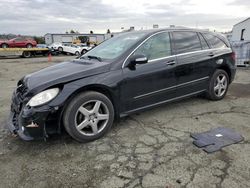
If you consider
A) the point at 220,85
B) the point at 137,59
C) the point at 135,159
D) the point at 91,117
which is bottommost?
the point at 135,159

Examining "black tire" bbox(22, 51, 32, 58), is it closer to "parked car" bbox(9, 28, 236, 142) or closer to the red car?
the red car

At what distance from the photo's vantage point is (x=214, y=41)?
477 centimetres

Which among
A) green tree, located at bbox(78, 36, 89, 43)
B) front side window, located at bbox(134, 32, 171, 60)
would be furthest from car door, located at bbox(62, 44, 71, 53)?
front side window, located at bbox(134, 32, 171, 60)

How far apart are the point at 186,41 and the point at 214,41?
2.89 ft

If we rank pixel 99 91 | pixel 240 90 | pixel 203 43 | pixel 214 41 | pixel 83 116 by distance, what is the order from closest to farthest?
pixel 83 116
pixel 99 91
pixel 203 43
pixel 214 41
pixel 240 90

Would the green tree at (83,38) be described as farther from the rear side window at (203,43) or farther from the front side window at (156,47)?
the front side window at (156,47)

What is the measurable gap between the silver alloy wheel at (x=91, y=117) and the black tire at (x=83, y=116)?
1 centimetres

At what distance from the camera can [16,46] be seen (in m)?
23.7

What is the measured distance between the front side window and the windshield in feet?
0.55

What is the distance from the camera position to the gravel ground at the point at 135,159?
2.37 metres

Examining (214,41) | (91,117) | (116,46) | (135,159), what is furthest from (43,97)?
(214,41)

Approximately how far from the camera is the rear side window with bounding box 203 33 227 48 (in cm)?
467

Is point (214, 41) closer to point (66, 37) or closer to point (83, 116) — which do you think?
point (83, 116)

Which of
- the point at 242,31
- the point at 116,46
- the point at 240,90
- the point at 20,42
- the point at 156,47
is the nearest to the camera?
the point at 156,47
